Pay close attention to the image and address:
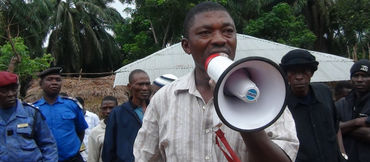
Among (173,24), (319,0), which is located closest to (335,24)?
(319,0)

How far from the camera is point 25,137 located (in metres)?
4.35

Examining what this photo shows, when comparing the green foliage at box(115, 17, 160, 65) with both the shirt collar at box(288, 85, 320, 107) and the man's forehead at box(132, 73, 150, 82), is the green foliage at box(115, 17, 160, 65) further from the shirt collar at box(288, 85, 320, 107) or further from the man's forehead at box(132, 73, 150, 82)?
the shirt collar at box(288, 85, 320, 107)

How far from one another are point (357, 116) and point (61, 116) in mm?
3507

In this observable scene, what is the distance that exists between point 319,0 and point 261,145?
25.5 m

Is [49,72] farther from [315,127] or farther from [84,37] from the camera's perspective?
[84,37]

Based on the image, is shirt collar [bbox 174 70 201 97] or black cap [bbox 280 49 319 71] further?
black cap [bbox 280 49 319 71]

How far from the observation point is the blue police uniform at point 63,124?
5.42 metres

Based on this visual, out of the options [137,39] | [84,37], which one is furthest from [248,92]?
[84,37]

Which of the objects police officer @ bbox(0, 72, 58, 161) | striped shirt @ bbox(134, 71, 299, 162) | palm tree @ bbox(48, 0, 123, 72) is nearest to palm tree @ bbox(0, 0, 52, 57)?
palm tree @ bbox(48, 0, 123, 72)

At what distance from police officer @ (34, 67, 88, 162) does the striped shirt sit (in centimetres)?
364

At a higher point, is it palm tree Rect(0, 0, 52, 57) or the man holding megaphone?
palm tree Rect(0, 0, 52, 57)

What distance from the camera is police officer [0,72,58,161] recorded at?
4.27 m

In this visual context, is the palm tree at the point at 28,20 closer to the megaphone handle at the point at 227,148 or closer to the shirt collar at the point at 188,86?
the shirt collar at the point at 188,86

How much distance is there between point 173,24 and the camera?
64.3 feet
